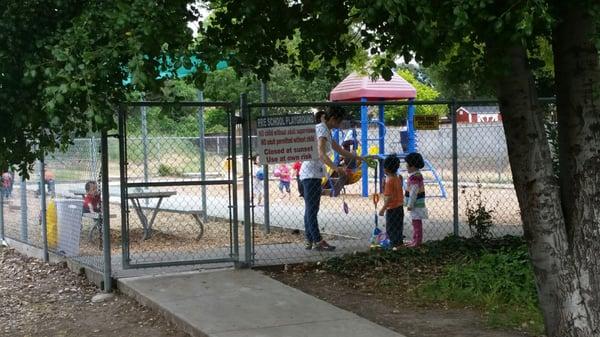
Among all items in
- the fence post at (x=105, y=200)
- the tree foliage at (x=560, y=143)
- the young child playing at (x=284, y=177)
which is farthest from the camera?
the young child playing at (x=284, y=177)

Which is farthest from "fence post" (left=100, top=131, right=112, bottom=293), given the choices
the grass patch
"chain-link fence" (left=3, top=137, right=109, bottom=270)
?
the grass patch

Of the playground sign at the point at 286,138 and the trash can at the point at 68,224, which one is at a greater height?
the playground sign at the point at 286,138

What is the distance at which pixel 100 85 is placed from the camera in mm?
4832

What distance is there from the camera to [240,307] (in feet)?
19.5

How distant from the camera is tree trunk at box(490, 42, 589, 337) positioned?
423 centimetres

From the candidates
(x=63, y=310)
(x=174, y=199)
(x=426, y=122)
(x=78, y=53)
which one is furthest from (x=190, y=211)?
(x=78, y=53)

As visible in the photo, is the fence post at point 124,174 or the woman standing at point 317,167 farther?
the woman standing at point 317,167

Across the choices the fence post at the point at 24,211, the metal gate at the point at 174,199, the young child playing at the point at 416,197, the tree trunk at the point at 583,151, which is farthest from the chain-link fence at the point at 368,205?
the tree trunk at the point at 583,151

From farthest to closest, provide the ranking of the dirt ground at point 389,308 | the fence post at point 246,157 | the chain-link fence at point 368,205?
the chain-link fence at point 368,205, the fence post at point 246,157, the dirt ground at point 389,308

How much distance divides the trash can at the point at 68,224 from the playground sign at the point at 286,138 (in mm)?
2236

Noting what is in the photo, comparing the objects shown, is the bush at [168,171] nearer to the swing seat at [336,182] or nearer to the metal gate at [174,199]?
the metal gate at [174,199]

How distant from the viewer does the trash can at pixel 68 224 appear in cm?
802

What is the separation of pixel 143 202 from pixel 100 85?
282 inches

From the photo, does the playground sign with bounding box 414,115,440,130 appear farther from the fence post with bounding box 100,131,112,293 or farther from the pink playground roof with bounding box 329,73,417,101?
the pink playground roof with bounding box 329,73,417,101
